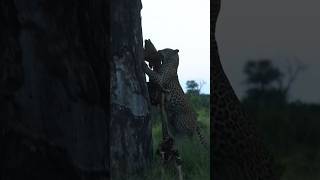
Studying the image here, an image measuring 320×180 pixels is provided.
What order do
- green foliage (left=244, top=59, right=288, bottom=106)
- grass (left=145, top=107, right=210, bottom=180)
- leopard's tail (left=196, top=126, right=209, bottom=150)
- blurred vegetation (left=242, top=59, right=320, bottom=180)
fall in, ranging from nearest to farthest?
grass (left=145, top=107, right=210, bottom=180)
leopard's tail (left=196, top=126, right=209, bottom=150)
blurred vegetation (left=242, top=59, right=320, bottom=180)
green foliage (left=244, top=59, right=288, bottom=106)

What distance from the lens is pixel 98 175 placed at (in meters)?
1.29

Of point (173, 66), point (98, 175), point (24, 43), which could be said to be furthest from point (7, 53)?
point (173, 66)

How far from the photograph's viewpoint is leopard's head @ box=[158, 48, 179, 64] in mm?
5402

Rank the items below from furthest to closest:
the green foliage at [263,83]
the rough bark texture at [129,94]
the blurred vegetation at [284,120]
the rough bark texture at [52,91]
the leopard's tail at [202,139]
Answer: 1. the green foliage at [263,83]
2. the blurred vegetation at [284,120]
3. the leopard's tail at [202,139]
4. the rough bark texture at [129,94]
5. the rough bark texture at [52,91]

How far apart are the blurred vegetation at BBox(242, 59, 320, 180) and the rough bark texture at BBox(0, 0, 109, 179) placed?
5.15 meters

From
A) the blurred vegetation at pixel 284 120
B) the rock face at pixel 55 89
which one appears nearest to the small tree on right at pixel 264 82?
the blurred vegetation at pixel 284 120

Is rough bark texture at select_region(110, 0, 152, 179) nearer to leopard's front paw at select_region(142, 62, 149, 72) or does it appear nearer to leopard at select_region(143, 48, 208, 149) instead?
leopard's front paw at select_region(142, 62, 149, 72)

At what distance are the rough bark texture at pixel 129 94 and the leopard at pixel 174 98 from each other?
0.14 m

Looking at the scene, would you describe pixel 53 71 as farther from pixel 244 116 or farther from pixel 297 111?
pixel 297 111

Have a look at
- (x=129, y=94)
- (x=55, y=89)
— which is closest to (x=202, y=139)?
(x=129, y=94)

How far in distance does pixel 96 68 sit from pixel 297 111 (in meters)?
7.39

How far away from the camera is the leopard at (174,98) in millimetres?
5441

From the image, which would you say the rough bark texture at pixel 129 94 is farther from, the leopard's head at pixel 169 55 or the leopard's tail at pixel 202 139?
the leopard's tail at pixel 202 139

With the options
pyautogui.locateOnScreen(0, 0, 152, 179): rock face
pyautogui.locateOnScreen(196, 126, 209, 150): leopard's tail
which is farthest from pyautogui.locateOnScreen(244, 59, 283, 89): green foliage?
pyautogui.locateOnScreen(0, 0, 152, 179): rock face
